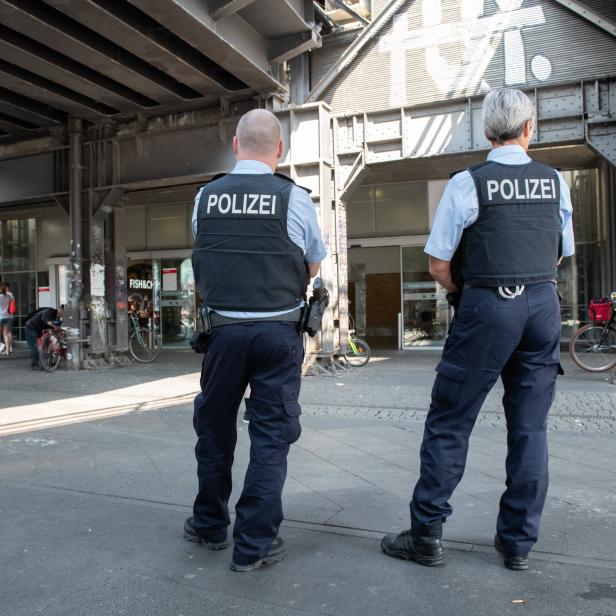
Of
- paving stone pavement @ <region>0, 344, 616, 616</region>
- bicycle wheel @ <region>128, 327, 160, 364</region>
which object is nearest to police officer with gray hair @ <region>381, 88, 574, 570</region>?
paving stone pavement @ <region>0, 344, 616, 616</region>

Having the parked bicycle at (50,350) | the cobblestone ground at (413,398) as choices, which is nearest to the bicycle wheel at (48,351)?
the parked bicycle at (50,350)

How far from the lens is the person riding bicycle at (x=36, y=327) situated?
12.2m

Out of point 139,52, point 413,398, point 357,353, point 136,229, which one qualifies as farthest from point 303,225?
point 136,229

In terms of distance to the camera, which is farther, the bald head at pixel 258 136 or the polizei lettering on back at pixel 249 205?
the bald head at pixel 258 136

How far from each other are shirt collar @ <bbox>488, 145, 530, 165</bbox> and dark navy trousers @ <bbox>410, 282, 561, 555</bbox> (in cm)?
57

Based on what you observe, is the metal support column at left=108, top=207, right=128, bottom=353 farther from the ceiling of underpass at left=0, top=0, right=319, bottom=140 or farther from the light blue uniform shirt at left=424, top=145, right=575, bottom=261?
the light blue uniform shirt at left=424, top=145, right=575, bottom=261

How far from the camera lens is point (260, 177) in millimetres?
2865

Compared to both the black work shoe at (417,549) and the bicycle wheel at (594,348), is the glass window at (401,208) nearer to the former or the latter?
the bicycle wheel at (594,348)

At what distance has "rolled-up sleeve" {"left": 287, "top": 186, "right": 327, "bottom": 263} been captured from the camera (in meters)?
2.85

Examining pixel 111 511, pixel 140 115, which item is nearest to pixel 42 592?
pixel 111 511

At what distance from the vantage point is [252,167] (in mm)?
2941

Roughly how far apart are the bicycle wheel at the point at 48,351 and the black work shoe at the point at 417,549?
10.5 meters

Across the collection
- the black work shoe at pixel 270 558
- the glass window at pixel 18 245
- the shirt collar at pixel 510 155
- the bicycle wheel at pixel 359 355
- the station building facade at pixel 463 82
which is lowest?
the black work shoe at pixel 270 558

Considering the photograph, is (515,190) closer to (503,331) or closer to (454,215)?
(454,215)
